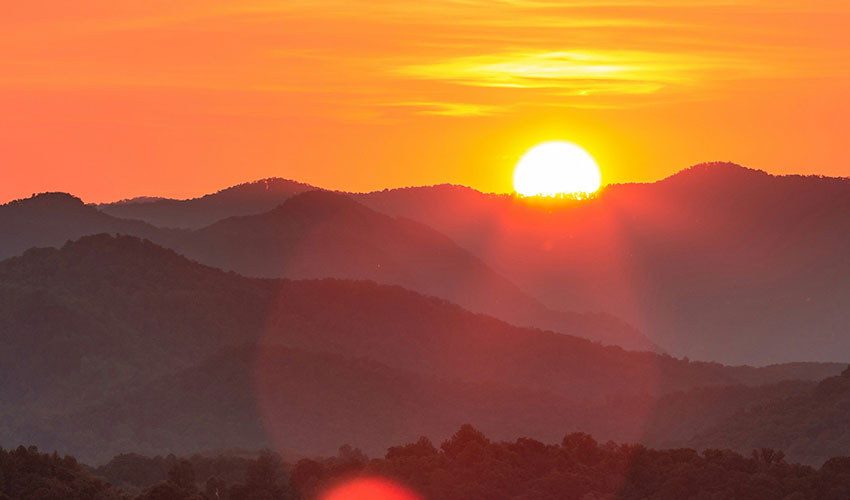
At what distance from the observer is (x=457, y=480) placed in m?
78.7

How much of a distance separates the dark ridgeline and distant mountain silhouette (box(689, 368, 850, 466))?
42626 millimetres

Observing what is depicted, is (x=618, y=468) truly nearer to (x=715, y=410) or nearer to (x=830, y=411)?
(x=830, y=411)

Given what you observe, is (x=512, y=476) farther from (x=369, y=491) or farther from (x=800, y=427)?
(x=800, y=427)

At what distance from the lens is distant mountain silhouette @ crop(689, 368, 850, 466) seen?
12512 centimetres

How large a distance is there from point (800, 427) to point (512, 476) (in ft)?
192

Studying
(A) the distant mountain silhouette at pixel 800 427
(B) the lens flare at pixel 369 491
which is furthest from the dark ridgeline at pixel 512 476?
(A) the distant mountain silhouette at pixel 800 427

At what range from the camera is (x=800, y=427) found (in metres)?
132

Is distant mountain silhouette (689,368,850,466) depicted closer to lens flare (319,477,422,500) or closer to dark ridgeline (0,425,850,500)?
dark ridgeline (0,425,850,500)

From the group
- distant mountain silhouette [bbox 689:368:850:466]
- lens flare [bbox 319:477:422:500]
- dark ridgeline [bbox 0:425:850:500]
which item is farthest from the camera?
distant mountain silhouette [bbox 689:368:850:466]

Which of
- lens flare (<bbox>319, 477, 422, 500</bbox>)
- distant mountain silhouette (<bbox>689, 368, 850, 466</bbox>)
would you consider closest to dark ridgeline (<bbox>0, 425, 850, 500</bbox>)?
lens flare (<bbox>319, 477, 422, 500</bbox>)

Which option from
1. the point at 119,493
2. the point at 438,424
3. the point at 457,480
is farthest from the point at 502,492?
the point at 438,424

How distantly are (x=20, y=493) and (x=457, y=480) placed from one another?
786 inches

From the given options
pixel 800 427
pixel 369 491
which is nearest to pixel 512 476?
pixel 369 491

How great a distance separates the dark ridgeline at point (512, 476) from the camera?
74750mm
